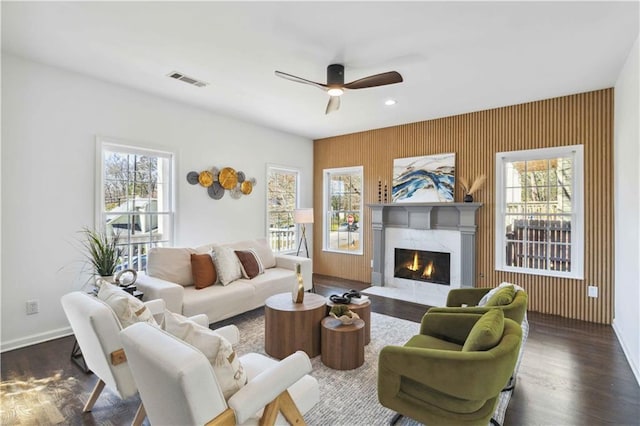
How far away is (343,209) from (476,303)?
370 cm

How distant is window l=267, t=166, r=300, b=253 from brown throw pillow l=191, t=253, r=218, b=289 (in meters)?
1.99

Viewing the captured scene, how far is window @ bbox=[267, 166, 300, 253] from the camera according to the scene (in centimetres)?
589

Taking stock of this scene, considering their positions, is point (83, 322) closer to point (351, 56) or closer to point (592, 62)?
point (351, 56)

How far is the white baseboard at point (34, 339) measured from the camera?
301 centimetres

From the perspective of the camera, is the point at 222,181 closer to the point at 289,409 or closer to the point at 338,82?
the point at 338,82

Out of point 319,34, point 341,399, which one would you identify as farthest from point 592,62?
point 341,399

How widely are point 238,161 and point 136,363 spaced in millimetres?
4145

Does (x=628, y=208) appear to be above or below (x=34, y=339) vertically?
above

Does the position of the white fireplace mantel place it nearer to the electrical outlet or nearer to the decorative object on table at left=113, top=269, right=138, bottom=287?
the decorative object on table at left=113, top=269, right=138, bottom=287

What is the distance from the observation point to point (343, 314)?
287cm

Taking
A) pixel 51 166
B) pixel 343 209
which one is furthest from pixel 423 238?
pixel 51 166

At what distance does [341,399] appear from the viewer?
7.53 ft

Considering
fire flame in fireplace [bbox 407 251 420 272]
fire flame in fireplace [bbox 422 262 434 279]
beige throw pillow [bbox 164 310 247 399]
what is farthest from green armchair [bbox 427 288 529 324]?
fire flame in fireplace [bbox 407 251 420 272]

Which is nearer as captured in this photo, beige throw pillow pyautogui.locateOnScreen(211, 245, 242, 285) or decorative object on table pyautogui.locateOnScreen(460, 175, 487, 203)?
beige throw pillow pyautogui.locateOnScreen(211, 245, 242, 285)
